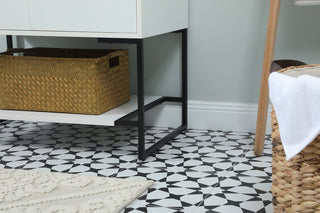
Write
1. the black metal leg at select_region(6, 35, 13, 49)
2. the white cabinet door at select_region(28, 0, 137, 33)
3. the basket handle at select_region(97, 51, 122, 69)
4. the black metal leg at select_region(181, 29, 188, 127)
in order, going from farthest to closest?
1. the black metal leg at select_region(6, 35, 13, 49)
2. the black metal leg at select_region(181, 29, 188, 127)
3. the basket handle at select_region(97, 51, 122, 69)
4. the white cabinet door at select_region(28, 0, 137, 33)

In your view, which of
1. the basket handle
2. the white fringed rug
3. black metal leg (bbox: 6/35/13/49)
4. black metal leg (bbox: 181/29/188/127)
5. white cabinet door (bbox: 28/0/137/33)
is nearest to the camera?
the white fringed rug

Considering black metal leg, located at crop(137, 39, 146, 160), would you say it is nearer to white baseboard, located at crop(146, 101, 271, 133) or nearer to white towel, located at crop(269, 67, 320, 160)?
white baseboard, located at crop(146, 101, 271, 133)

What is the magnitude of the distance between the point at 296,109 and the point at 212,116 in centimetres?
120

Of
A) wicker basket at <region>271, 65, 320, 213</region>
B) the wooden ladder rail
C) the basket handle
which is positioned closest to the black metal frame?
the basket handle

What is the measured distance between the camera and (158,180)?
57.4 inches

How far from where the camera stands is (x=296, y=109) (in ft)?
2.77

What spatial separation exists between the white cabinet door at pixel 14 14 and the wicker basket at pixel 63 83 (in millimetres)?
139

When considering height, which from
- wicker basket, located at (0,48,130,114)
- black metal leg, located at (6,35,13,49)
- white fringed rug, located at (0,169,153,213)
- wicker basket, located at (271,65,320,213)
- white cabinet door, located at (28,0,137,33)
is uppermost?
white cabinet door, located at (28,0,137,33)

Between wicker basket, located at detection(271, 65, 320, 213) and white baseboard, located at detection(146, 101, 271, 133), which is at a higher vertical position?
wicker basket, located at detection(271, 65, 320, 213)

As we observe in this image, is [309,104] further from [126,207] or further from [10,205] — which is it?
[10,205]

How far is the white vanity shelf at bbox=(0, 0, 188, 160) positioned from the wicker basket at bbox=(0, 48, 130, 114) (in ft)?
0.12

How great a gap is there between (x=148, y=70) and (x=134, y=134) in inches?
12.1

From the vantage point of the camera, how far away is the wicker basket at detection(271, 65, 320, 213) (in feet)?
2.92

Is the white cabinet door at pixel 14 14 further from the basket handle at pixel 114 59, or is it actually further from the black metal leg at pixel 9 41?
the black metal leg at pixel 9 41
